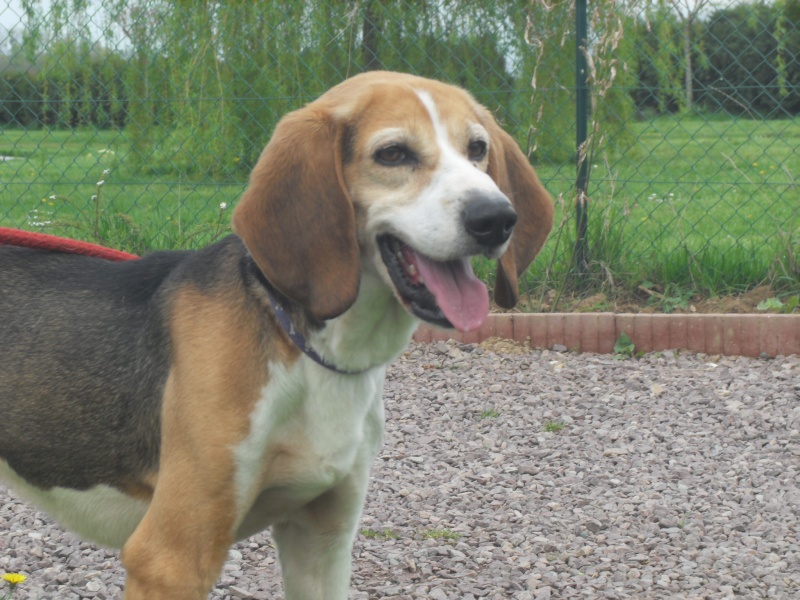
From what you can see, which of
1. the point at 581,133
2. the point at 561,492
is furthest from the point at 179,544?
the point at 581,133

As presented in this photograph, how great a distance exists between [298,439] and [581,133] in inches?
162

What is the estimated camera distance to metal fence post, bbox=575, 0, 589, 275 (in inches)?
239

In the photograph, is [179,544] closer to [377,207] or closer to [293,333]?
[293,333]

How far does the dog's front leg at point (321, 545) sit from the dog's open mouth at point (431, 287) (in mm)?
501

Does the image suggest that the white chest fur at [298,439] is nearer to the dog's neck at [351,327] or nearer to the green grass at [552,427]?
the dog's neck at [351,327]

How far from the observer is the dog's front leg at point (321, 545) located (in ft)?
9.00

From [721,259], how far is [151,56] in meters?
4.15

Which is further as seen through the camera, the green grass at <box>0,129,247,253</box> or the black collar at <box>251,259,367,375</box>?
the green grass at <box>0,129,247,253</box>

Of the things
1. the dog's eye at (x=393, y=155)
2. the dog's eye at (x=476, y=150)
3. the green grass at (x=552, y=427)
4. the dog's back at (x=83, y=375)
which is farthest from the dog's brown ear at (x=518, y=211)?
the green grass at (x=552, y=427)

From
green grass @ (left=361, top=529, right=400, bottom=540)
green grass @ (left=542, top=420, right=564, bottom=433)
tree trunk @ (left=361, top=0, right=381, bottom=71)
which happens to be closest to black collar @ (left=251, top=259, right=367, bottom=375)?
green grass @ (left=361, top=529, right=400, bottom=540)

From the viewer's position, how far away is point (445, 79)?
7.78 metres

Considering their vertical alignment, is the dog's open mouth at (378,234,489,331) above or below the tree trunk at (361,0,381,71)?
below

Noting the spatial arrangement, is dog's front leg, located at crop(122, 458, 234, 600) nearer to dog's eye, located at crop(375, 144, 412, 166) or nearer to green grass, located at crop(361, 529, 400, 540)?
dog's eye, located at crop(375, 144, 412, 166)

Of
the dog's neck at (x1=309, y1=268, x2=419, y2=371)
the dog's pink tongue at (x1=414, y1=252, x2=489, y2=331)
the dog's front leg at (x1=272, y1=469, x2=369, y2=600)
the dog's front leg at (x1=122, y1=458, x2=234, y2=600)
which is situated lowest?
the dog's front leg at (x1=272, y1=469, x2=369, y2=600)
